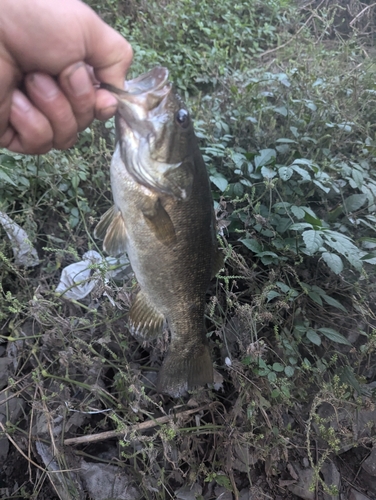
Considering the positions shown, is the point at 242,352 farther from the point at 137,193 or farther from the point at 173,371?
the point at 137,193

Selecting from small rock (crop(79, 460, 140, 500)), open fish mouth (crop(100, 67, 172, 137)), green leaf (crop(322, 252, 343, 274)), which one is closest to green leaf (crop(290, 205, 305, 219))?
green leaf (crop(322, 252, 343, 274))

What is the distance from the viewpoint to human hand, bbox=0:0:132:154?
3.97ft

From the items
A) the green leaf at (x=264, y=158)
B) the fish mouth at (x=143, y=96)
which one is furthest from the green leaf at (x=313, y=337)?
the fish mouth at (x=143, y=96)

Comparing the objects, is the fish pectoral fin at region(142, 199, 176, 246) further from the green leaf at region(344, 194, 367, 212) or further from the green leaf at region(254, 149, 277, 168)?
the green leaf at region(344, 194, 367, 212)

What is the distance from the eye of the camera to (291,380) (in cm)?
218

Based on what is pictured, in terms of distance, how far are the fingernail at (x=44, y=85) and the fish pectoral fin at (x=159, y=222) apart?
54 centimetres

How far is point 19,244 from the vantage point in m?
2.42

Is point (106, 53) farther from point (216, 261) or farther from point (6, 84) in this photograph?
point (216, 261)

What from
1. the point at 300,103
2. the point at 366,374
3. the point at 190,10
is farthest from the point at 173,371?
the point at 190,10

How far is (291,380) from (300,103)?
223 cm

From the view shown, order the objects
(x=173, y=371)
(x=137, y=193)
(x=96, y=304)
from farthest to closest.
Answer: (x=96, y=304)
(x=173, y=371)
(x=137, y=193)

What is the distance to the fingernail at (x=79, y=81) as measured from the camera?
4.32 feet

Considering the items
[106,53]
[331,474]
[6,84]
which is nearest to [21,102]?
[6,84]

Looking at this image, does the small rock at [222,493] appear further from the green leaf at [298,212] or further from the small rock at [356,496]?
the green leaf at [298,212]
